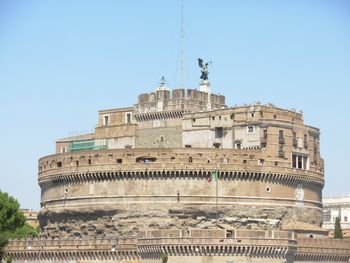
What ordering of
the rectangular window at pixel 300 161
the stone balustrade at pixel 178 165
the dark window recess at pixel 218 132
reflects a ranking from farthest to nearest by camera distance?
the dark window recess at pixel 218 132, the rectangular window at pixel 300 161, the stone balustrade at pixel 178 165

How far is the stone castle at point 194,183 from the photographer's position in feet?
287

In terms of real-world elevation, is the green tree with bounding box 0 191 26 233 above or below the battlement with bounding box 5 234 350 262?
above

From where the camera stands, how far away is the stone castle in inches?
3450

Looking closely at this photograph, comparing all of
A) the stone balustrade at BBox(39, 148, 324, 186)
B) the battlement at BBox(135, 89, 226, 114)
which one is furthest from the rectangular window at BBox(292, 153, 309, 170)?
the battlement at BBox(135, 89, 226, 114)

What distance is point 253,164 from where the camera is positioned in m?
89.4

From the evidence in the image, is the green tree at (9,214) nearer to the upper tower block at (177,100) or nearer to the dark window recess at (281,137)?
the upper tower block at (177,100)

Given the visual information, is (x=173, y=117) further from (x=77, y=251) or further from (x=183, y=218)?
(x=77, y=251)

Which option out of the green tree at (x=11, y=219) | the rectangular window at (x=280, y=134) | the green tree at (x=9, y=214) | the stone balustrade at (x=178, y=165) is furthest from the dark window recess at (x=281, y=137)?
the green tree at (x=9, y=214)

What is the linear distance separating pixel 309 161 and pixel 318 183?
2.61 meters

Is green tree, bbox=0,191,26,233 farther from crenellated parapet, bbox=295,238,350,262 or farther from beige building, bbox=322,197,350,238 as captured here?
beige building, bbox=322,197,350,238

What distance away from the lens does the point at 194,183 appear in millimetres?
88688

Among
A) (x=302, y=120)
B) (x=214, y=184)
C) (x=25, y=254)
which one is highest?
(x=302, y=120)

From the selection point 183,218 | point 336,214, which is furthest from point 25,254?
point 336,214

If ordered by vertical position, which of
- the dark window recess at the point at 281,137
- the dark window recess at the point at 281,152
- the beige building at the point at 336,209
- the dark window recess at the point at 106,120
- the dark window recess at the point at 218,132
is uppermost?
the dark window recess at the point at 106,120
